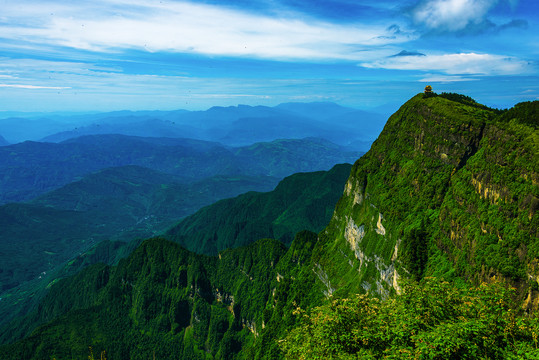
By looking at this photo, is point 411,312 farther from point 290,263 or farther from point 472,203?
point 290,263

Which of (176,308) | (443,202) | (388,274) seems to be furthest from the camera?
(176,308)

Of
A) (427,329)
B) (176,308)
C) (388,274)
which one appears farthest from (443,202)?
(176,308)

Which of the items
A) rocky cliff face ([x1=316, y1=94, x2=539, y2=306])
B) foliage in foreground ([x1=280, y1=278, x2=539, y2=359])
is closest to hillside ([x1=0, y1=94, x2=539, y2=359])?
foliage in foreground ([x1=280, y1=278, x2=539, y2=359])

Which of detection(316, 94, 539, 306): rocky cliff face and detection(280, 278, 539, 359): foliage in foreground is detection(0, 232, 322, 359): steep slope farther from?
detection(280, 278, 539, 359): foliage in foreground

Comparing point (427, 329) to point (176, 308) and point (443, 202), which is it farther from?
point (176, 308)

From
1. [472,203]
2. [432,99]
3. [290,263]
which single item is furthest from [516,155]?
[290,263]
